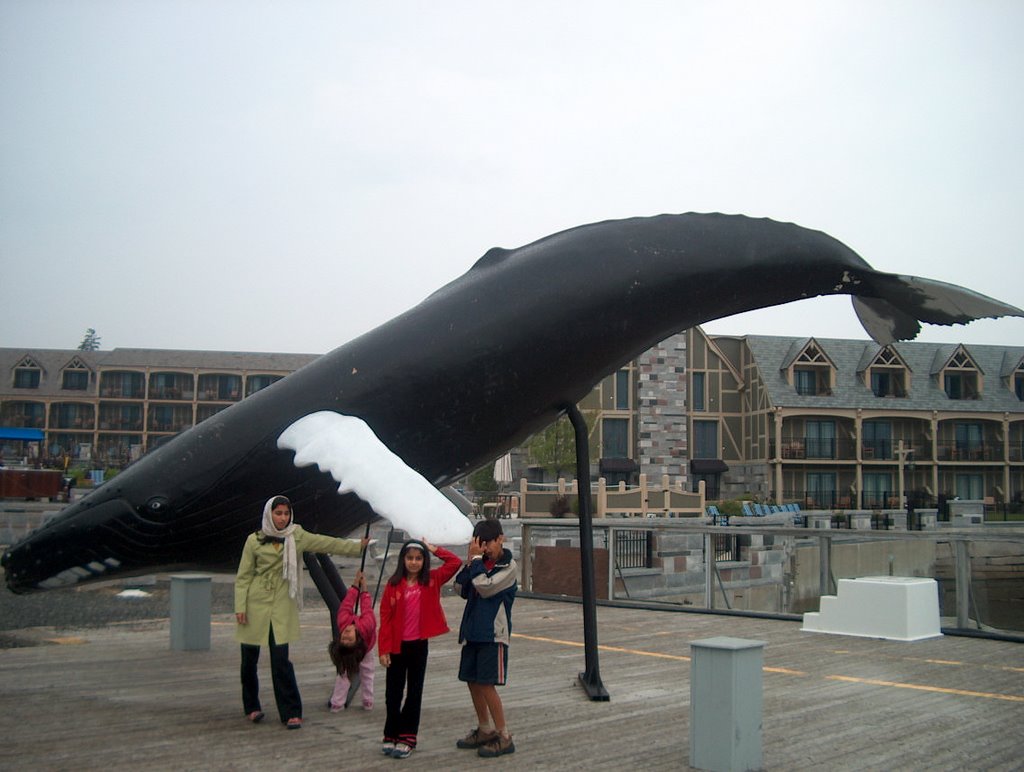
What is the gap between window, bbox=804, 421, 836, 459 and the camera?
48.6 m

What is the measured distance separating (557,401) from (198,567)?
3.09 metres

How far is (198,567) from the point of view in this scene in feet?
24.8

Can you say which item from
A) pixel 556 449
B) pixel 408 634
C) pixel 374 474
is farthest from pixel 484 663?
pixel 556 449

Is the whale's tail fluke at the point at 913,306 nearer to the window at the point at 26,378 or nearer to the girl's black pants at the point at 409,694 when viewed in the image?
the girl's black pants at the point at 409,694

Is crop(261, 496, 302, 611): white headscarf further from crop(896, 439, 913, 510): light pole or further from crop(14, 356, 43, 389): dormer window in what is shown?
crop(14, 356, 43, 389): dormer window

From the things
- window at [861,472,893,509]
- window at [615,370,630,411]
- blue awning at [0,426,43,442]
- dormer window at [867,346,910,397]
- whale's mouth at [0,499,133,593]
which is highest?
dormer window at [867,346,910,397]

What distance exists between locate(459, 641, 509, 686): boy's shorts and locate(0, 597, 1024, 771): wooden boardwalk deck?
1.62 ft

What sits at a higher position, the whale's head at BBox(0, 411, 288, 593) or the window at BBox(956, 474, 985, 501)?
the window at BBox(956, 474, 985, 501)

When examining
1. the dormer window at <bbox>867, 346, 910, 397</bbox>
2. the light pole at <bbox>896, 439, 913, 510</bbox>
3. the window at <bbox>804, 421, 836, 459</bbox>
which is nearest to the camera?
the light pole at <bbox>896, 439, 913, 510</bbox>

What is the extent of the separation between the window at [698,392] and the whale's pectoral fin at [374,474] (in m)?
45.5

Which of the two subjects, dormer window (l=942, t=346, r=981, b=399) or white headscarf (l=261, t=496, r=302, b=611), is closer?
white headscarf (l=261, t=496, r=302, b=611)

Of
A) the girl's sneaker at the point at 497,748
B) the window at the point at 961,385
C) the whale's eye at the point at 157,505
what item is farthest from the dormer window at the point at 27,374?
the girl's sneaker at the point at 497,748

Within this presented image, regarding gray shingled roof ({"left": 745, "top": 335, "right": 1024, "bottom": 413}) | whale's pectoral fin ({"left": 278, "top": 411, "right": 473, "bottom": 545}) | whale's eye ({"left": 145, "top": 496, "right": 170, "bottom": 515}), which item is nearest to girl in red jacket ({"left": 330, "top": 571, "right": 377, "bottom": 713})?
whale's pectoral fin ({"left": 278, "top": 411, "right": 473, "bottom": 545})

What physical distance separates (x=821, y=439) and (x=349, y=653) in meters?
45.1
